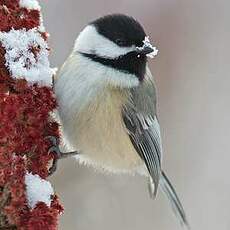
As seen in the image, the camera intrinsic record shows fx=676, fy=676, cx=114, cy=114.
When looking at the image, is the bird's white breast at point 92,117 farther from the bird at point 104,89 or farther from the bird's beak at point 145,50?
the bird's beak at point 145,50

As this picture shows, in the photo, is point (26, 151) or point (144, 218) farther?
point (144, 218)

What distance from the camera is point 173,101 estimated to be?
4.36 metres

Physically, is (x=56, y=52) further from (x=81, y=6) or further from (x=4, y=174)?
(x=4, y=174)

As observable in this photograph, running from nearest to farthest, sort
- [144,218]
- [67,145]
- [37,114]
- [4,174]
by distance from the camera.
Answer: [4,174] < [37,114] < [67,145] < [144,218]

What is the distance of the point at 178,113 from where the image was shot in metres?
4.34

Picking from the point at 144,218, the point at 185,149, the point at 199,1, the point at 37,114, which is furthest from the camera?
the point at 199,1

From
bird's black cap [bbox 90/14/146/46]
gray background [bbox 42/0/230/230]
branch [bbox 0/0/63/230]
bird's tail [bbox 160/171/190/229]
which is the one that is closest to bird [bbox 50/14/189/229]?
bird's black cap [bbox 90/14/146/46]

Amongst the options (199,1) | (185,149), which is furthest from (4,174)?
(199,1)

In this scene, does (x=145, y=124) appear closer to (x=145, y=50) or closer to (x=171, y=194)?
(x=145, y=50)

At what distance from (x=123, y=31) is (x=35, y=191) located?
0.72 meters

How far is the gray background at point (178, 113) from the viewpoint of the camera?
389 centimetres

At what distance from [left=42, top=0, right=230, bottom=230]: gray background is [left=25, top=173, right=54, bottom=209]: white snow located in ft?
6.96

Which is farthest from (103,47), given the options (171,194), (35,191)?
(171,194)

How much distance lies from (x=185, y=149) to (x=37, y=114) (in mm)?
2764
